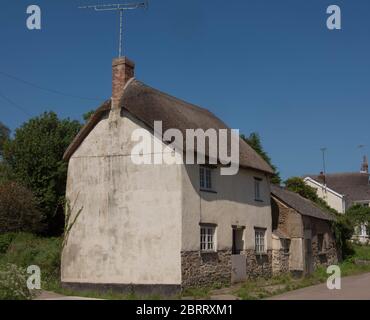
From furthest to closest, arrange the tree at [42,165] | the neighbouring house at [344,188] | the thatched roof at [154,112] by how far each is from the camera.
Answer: the neighbouring house at [344,188]
the tree at [42,165]
the thatched roof at [154,112]

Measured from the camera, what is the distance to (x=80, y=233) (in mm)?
22203

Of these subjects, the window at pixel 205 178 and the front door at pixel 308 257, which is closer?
the window at pixel 205 178

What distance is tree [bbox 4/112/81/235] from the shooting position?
34.7 meters

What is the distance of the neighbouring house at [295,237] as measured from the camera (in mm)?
27777

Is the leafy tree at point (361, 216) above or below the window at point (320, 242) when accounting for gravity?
above

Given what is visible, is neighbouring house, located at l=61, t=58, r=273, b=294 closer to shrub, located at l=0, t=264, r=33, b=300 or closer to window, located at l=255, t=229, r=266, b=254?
window, located at l=255, t=229, r=266, b=254

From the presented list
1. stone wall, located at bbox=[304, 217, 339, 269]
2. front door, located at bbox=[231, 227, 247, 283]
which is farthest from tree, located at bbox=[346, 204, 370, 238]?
front door, located at bbox=[231, 227, 247, 283]

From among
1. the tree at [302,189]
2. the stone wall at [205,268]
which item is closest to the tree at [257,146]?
the tree at [302,189]

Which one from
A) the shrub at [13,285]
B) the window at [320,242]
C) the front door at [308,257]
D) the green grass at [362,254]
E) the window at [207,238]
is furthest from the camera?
the green grass at [362,254]

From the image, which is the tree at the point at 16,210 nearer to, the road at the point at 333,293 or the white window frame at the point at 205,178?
the white window frame at the point at 205,178

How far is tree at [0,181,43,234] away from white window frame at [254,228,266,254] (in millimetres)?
12993

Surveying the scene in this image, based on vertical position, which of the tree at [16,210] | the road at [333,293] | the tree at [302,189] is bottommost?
the road at [333,293]

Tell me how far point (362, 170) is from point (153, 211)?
52041 millimetres

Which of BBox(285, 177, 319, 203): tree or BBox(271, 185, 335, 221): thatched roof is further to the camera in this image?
BBox(285, 177, 319, 203): tree
